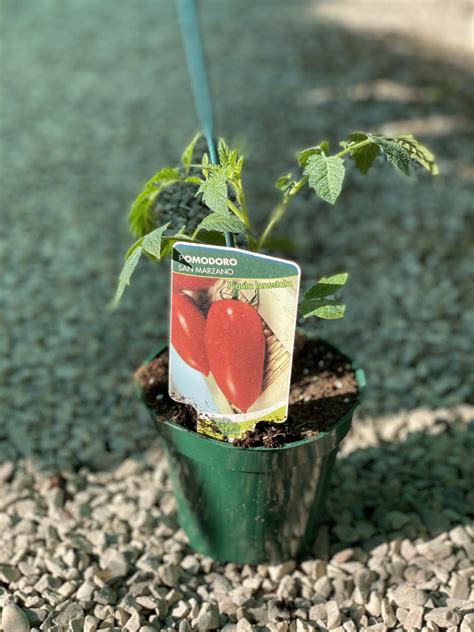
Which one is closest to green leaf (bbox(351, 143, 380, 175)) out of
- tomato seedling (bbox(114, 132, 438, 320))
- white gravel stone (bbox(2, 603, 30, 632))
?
tomato seedling (bbox(114, 132, 438, 320))

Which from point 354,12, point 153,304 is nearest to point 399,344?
point 153,304

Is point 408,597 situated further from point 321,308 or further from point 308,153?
point 308,153

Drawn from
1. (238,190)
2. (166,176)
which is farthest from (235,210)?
(166,176)

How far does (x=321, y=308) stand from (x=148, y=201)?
420 millimetres

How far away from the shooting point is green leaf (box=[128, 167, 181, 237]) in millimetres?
1412

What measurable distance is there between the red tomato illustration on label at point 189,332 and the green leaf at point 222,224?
0.15 m

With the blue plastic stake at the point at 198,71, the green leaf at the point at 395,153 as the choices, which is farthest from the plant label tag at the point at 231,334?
the blue plastic stake at the point at 198,71

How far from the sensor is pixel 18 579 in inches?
60.2

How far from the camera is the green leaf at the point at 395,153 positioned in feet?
4.04

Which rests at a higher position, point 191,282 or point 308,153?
A: point 308,153

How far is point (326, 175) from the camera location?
123 centimetres

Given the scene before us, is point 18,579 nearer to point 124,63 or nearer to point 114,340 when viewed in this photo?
point 114,340

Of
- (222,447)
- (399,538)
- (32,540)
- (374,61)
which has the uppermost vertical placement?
(374,61)

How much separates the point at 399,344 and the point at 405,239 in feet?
2.13
